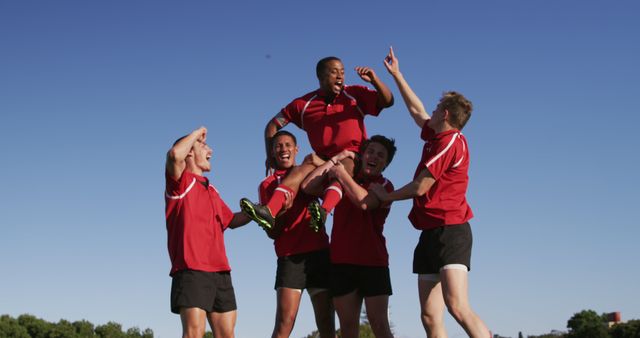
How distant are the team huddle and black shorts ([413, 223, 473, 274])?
0.01 m

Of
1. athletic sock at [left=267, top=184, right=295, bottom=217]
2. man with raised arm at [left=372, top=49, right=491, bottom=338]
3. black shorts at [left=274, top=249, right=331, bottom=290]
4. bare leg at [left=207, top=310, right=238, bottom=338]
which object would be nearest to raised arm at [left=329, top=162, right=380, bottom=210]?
man with raised arm at [left=372, top=49, right=491, bottom=338]

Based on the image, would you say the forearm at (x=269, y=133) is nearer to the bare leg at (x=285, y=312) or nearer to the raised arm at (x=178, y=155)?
the raised arm at (x=178, y=155)

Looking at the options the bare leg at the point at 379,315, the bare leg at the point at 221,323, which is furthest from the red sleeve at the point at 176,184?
the bare leg at the point at 379,315

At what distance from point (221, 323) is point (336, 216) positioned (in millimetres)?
1937

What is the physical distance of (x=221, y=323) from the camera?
877 cm

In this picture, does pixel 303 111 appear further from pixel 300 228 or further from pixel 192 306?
pixel 192 306

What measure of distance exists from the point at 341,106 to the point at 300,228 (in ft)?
5.84

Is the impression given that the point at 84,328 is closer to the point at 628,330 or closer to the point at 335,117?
the point at 628,330

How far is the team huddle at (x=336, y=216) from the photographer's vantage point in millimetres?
8391

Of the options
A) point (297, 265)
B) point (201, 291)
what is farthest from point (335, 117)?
point (201, 291)

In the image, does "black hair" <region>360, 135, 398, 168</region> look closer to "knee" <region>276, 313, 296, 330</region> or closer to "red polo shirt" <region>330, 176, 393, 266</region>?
"red polo shirt" <region>330, 176, 393, 266</region>

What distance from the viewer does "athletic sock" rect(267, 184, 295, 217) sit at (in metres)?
9.07

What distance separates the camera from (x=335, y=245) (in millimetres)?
9242

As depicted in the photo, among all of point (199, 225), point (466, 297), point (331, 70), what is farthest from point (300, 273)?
point (331, 70)
